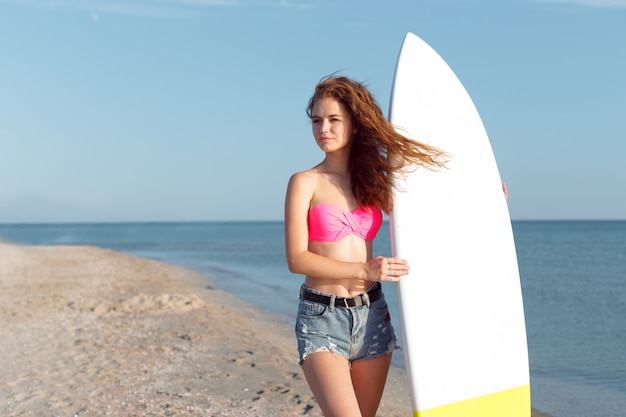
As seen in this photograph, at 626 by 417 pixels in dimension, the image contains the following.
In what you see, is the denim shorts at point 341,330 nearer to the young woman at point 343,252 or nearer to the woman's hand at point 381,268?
the young woman at point 343,252

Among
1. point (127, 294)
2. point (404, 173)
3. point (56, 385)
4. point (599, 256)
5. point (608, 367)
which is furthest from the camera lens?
point (599, 256)

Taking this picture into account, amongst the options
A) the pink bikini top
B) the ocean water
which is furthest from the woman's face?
the ocean water

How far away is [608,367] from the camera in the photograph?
6.88 metres

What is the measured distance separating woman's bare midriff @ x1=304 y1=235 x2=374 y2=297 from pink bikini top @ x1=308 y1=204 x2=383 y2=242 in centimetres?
2

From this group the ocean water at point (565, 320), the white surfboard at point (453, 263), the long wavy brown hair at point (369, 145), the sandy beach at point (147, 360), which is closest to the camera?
the long wavy brown hair at point (369, 145)

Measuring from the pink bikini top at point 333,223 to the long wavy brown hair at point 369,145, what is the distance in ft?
0.26

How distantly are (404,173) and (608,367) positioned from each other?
205 inches

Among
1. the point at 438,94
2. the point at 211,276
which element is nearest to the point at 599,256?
the point at 211,276

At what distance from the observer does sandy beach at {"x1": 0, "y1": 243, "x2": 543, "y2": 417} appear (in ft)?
14.2

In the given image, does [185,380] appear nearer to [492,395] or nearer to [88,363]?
[88,363]

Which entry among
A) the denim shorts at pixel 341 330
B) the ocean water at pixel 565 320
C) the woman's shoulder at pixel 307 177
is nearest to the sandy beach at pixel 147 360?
the ocean water at pixel 565 320

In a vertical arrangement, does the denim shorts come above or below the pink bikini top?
below

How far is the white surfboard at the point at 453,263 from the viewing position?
2752 mm

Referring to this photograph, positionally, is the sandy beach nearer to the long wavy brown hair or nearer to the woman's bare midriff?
the woman's bare midriff
